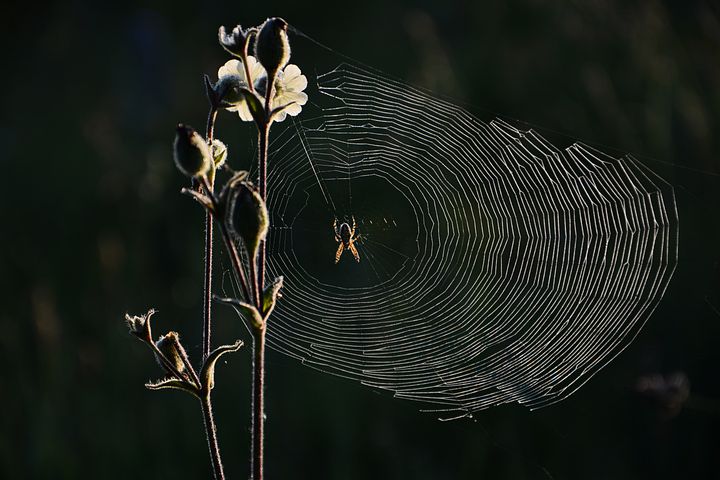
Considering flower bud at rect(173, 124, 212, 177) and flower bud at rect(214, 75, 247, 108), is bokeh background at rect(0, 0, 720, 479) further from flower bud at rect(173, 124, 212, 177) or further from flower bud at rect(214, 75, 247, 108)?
flower bud at rect(173, 124, 212, 177)

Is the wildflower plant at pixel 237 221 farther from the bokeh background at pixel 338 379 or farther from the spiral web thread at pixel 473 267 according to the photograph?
the bokeh background at pixel 338 379

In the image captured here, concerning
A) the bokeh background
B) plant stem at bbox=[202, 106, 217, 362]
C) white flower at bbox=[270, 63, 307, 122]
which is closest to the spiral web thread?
the bokeh background

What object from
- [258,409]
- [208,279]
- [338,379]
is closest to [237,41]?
[208,279]

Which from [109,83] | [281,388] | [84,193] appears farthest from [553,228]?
[109,83]

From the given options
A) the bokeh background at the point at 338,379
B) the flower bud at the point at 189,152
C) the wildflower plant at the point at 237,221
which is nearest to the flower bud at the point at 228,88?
the wildflower plant at the point at 237,221

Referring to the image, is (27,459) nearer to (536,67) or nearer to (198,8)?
(536,67)

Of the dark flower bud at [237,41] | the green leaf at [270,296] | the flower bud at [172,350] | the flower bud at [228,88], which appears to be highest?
the dark flower bud at [237,41]
